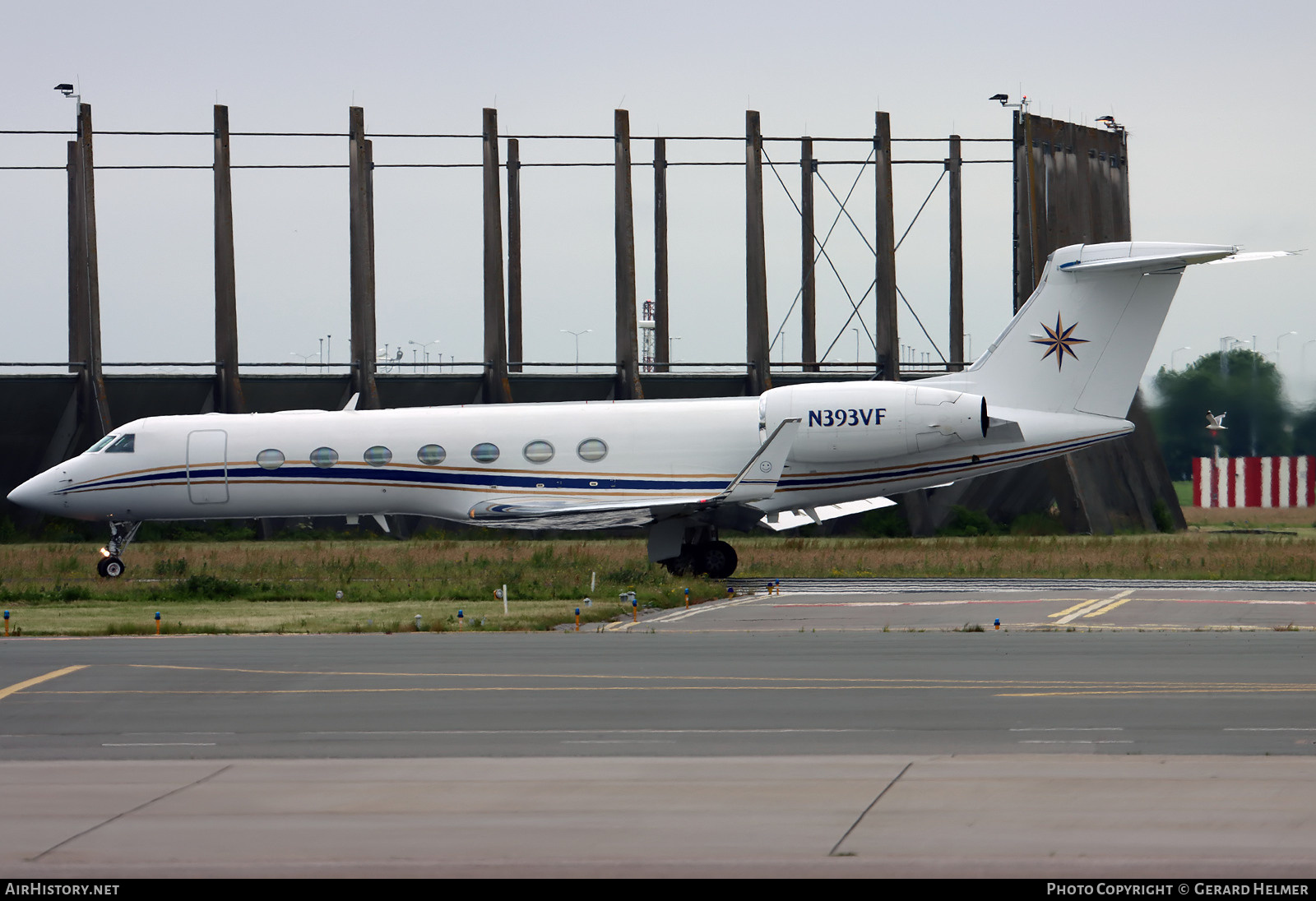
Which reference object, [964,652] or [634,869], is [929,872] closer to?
[634,869]

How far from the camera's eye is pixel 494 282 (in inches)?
1665

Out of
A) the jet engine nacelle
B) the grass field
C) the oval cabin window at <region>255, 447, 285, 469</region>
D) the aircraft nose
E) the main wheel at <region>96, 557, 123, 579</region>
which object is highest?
the jet engine nacelle

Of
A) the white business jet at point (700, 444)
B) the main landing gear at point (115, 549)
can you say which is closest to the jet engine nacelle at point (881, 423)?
the white business jet at point (700, 444)

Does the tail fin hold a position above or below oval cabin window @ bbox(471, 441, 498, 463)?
above

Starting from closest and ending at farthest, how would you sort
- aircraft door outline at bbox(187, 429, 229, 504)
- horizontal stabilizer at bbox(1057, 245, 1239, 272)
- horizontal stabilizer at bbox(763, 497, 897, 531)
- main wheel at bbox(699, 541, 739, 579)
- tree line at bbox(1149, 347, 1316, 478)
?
horizontal stabilizer at bbox(1057, 245, 1239, 272)
main wheel at bbox(699, 541, 739, 579)
horizontal stabilizer at bbox(763, 497, 897, 531)
aircraft door outline at bbox(187, 429, 229, 504)
tree line at bbox(1149, 347, 1316, 478)

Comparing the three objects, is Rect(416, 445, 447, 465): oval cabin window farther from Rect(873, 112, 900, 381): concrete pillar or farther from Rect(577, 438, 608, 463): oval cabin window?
Rect(873, 112, 900, 381): concrete pillar

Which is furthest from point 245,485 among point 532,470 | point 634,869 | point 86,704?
point 634,869

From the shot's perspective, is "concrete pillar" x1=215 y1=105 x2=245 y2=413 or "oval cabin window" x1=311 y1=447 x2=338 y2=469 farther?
"concrete pillar" x1=215 y1=105 x2=245 y2=413

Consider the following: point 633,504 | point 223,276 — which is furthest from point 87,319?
point 633,504

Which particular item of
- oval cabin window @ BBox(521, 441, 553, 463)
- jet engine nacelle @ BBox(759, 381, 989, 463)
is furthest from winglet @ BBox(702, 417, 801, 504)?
oval cabin window @ BBox(521, 441, 553, 463)

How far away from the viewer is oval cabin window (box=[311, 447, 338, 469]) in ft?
87.5

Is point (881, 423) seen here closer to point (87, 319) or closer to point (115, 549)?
point (115, 549)

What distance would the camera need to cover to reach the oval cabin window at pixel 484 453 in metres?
26.4

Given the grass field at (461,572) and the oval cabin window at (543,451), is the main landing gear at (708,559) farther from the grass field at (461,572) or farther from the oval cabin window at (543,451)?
the oval cabin window at (543,451)
